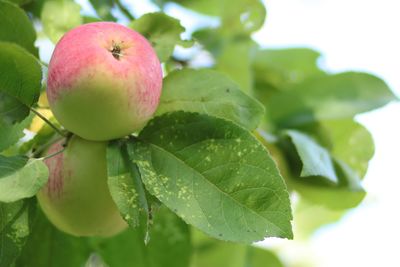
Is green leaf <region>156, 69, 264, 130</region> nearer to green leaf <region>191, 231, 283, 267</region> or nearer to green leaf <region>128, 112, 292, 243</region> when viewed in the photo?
green leaf <region>128, 112, 292, 243</region>

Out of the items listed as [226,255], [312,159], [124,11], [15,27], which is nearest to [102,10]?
[124,11]

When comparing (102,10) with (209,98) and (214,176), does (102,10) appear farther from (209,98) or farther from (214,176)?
(214,176)

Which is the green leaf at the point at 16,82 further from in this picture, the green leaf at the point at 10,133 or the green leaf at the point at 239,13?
the green leaf at the point at 239,13

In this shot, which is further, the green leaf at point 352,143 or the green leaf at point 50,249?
the green leaf at point 352,143

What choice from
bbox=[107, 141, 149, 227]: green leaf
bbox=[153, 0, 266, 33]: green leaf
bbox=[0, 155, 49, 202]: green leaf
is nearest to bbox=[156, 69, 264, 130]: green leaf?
bbox=[107, 141, 149, 227]: green leaf

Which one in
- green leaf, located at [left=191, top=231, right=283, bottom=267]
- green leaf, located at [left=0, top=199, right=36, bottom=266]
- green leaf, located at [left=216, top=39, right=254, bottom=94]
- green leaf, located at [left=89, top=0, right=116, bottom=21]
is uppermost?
green leaf, located at [left=89, top=0, right=116, bottom=21]

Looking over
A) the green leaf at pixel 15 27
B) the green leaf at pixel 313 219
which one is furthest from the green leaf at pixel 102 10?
the green leaf at pixel 313 219
